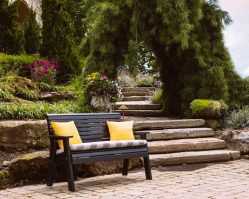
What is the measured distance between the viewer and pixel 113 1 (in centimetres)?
1056

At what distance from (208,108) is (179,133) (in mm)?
1122

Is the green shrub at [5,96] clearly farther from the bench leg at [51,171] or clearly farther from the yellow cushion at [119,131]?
the bench leg at [51,171]

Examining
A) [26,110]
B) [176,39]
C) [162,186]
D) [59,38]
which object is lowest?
[162,186]

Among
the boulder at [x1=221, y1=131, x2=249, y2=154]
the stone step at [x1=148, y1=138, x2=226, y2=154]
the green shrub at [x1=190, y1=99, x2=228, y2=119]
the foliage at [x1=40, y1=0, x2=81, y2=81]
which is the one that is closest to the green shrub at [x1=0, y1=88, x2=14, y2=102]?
the stone step at [x1=148, y1=138, x2=226, y2=154]

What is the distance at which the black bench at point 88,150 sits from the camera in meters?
5.70

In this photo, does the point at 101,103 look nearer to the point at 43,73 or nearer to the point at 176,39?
the point at 176,39

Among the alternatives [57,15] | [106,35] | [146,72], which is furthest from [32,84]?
[146,72]

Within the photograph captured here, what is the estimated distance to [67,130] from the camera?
A: 6102mm

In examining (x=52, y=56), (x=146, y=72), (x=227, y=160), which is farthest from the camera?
(x=146, y=72)

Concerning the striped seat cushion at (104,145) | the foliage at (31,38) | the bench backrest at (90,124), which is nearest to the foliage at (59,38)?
the foliage at (31,38)

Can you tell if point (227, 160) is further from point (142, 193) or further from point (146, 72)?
point (146, 72)

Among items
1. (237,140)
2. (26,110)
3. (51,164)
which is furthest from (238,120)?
(51,164)

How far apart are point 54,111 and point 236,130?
12.6 feet

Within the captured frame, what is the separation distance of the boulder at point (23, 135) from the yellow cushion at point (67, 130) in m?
1.27
